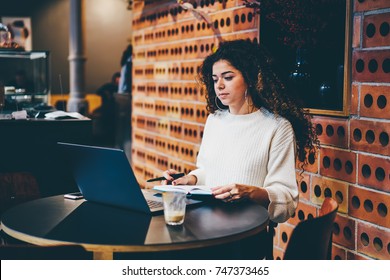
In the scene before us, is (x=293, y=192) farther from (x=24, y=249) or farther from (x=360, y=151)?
(x=24, y=249)

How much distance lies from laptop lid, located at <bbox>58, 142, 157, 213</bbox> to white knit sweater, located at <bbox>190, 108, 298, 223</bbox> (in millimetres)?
519

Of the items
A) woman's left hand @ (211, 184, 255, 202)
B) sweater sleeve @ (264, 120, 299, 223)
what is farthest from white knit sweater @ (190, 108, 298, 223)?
woman's left hand @ (211, 184, 255, 202)

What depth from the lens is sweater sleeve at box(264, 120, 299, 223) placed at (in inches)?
84.7

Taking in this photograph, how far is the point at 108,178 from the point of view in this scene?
1.83 meters

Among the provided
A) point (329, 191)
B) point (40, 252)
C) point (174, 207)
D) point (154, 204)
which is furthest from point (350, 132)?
point (40, 252)

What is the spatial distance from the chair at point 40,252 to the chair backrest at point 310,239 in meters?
0.53

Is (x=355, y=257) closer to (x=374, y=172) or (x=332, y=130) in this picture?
(x=374, y=172)

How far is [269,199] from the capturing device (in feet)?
6.98

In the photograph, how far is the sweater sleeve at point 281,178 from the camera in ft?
7.06

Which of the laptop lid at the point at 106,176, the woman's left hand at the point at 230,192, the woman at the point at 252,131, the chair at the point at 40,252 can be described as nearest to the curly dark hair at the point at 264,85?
the woman at the point at 252,131

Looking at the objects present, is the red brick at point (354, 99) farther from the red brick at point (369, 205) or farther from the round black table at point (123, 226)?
the round black table at point (123, 226)

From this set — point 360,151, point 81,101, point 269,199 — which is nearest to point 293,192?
point 269,199

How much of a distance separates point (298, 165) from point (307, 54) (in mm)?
533

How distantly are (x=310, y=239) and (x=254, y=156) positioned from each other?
80cm
